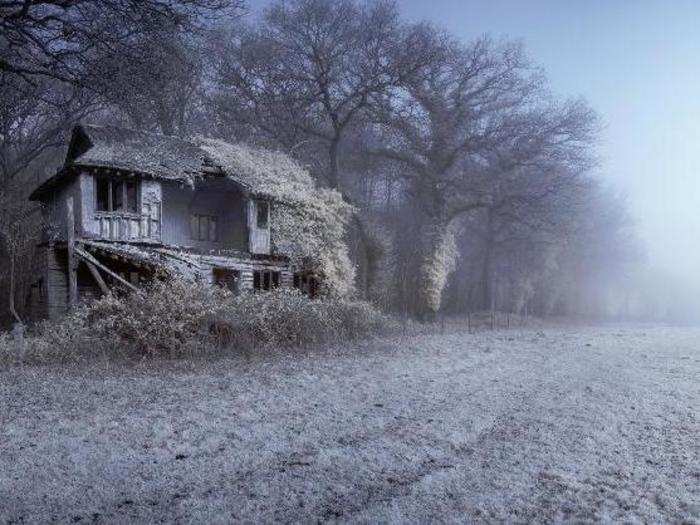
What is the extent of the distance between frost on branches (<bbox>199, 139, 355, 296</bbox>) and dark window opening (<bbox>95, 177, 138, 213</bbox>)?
377 cm

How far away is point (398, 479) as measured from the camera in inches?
246

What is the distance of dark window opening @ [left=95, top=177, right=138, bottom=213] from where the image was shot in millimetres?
22125

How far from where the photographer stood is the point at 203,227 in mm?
26609

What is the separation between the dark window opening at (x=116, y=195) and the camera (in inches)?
871

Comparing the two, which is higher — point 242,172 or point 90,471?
point 242,172

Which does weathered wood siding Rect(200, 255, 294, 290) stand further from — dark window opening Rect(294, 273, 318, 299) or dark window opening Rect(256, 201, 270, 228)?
dark window opening Rect(256, 201, 270, 228)

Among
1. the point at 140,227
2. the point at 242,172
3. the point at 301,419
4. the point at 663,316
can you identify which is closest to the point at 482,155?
the point at 242,172

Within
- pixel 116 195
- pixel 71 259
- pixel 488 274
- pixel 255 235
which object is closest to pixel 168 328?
pixel 71 259

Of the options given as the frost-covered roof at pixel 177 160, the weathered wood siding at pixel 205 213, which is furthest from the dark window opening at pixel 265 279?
the frost-covered roof at pixel 177 160

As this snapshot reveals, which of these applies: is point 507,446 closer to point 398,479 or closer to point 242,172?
point 398,479

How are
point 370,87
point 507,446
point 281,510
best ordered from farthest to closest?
point 370,87 < point 507,446 < point 281,510

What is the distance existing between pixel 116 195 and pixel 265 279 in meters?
7.62

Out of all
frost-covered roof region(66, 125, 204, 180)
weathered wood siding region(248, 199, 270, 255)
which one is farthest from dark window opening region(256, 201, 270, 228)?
frost-covered roof region(66, 125, 204, 180)

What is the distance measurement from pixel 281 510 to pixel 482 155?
94.0 feet
